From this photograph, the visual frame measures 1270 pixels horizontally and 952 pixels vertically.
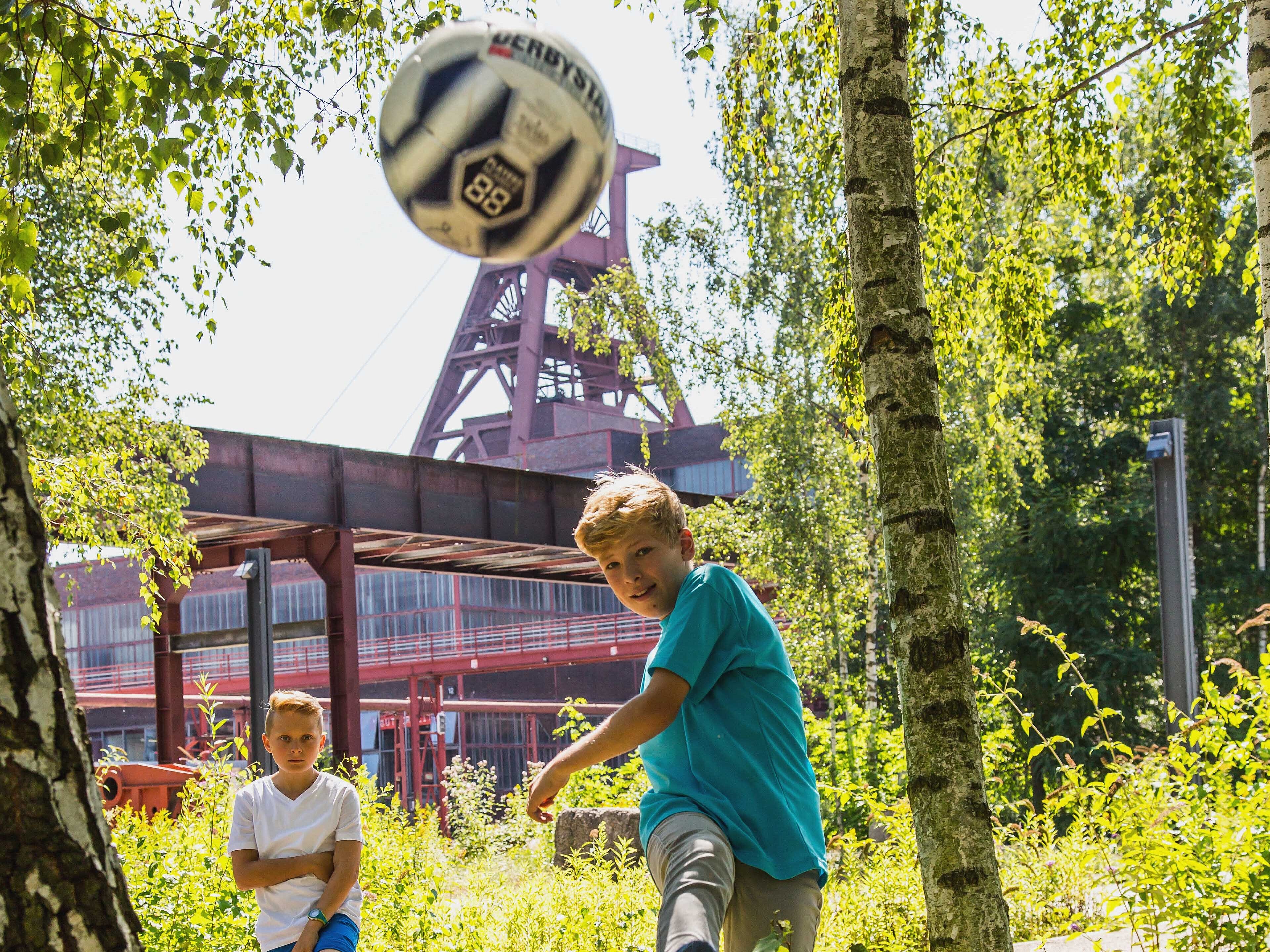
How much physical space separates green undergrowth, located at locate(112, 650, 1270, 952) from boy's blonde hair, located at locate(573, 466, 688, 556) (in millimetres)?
1244

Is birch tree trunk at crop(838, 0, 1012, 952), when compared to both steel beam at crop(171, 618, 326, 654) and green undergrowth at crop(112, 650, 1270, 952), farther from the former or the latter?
steel beam at crop(171, 618, 326, 654)

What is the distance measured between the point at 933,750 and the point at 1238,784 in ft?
6.98

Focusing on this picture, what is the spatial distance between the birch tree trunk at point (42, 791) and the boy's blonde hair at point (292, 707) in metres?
2.01

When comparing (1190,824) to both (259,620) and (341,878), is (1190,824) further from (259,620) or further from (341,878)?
(259,620)

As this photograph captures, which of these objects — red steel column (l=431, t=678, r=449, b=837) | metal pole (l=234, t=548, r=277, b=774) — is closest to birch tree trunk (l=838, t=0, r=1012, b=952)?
metal pole (l=234, t=548, r=277, b=774)

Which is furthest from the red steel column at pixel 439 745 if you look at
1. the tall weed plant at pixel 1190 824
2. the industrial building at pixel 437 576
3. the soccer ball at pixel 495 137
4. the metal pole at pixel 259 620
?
the soccer ball at pixel 495 137

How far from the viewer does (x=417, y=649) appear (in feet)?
136

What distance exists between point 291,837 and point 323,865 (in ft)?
0.41

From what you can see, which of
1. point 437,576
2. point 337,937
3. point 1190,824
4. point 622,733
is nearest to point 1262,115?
point 1190,824

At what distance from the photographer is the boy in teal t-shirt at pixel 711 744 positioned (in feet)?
8.18

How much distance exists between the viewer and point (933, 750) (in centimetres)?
310

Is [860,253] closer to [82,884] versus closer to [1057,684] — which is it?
[82,884]

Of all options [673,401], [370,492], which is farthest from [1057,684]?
[370,492]

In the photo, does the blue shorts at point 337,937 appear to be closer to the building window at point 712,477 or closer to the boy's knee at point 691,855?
the boy's knee at point 691,855
